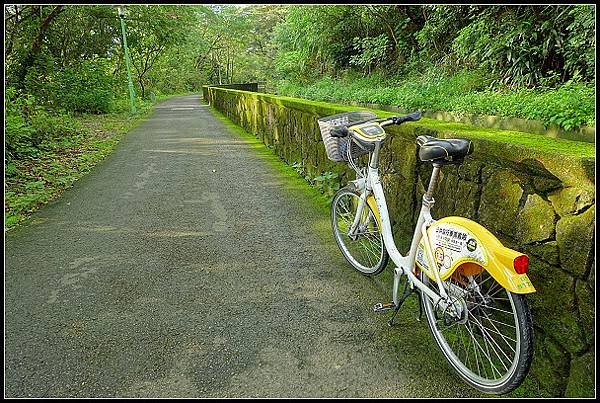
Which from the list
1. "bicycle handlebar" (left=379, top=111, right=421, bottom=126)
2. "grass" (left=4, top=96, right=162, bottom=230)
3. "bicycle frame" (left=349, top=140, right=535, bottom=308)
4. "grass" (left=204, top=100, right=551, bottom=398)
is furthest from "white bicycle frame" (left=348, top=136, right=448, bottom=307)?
"grass" (left=4, top=96, right=162, bottom=230)

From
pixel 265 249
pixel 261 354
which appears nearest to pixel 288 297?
pixel 261 354

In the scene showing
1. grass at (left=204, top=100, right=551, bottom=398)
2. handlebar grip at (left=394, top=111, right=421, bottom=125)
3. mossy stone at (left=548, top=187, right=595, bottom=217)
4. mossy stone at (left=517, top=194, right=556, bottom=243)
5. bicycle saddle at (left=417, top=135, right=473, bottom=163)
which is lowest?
grass at (left=204, top=100, right=551, bottom=398)

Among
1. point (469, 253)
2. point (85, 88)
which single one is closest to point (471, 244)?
point (469, 253)

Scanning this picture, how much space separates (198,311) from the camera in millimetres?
3260

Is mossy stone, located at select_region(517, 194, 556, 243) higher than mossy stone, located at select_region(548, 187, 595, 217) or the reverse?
the reverse

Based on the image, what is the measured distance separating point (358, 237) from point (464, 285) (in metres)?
1.57

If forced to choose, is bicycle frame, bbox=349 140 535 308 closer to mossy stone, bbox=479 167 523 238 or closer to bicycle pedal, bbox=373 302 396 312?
bicycle pedal, bbox=373 302 396 312

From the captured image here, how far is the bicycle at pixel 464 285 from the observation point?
2.05 m

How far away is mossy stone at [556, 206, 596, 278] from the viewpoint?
6.35ft

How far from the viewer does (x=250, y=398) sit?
240 centimetres

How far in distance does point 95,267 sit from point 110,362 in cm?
150

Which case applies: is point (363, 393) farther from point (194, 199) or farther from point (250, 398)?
point (194, 199)

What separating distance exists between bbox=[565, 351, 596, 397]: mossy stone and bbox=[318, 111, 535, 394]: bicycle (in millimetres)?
227

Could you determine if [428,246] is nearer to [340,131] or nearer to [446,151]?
[446,151]
